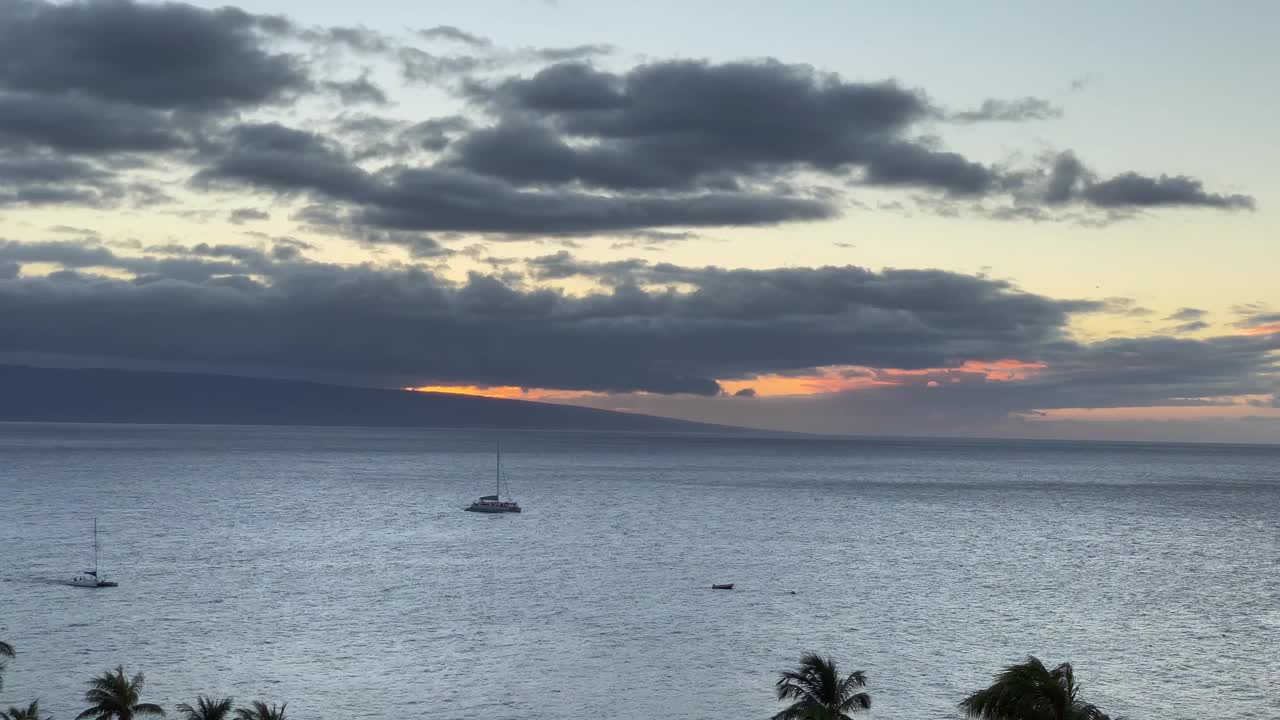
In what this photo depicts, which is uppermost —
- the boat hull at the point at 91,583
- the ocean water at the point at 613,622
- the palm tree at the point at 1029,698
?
the palm tree at the point at 1029,698

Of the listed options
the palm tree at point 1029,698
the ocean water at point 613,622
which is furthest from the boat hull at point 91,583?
the palm tree at point 1029,698

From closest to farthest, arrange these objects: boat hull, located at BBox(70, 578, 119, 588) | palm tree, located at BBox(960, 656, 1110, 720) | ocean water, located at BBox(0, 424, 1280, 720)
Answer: palm tree, located at BBox(960, 656, 1110, 720) < ocean water, located at BBox(0, 424, 1280, 720) < boat hull, located at BBox(70, 578, 119, 588)

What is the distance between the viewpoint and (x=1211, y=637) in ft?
362

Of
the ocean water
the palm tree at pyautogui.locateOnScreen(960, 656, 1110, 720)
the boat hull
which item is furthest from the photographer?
the boat hull

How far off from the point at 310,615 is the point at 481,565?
40.0m

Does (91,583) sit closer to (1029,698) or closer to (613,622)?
(613,622)

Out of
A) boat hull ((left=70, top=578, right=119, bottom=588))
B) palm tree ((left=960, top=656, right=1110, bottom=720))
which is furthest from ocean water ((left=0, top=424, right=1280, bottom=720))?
palm tree ((left=960, top=656, right=1110, bottom=720))

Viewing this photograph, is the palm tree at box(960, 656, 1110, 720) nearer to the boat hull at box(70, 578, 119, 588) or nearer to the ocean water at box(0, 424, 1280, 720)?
the ocean water at box(0, 424, 1280, 720)

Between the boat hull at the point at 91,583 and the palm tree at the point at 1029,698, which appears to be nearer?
the palm tree at the point at 1029,698

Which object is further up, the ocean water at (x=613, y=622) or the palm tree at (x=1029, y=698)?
the palm tree at (x=1029, y=698)

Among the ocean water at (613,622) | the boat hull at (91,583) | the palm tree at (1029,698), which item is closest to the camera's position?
the palm tree at (1029,698)

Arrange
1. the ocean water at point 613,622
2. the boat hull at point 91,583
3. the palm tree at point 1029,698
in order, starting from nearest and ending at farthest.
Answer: the palm tree at point 1029,698 → the ocean water at point 613,622 → the boat hull at point 91,583

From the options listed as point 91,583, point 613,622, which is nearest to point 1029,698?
point 613,622

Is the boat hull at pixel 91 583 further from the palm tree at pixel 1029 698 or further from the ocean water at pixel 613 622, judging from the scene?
the palm tree at pixel 1029 698
